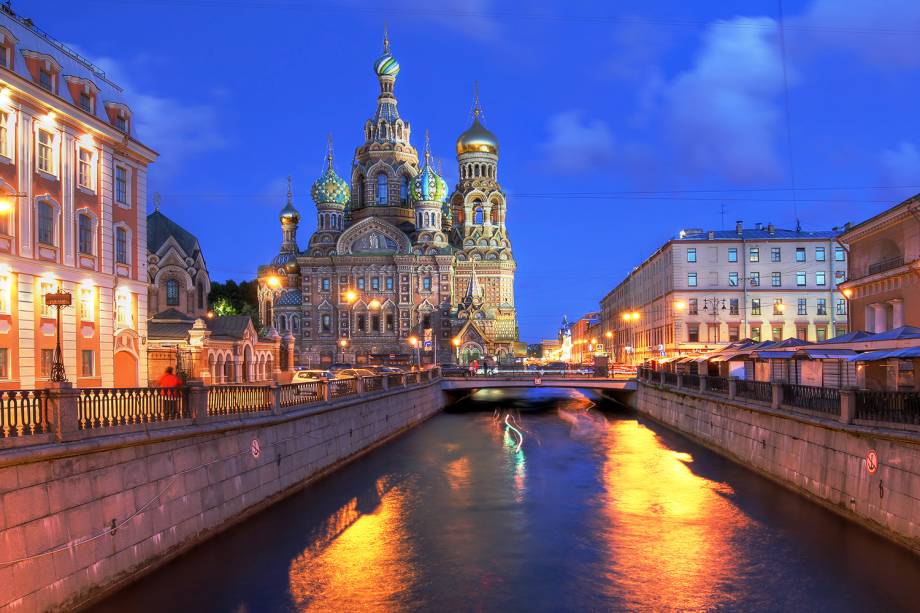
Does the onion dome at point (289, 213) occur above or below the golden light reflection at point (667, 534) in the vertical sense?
above

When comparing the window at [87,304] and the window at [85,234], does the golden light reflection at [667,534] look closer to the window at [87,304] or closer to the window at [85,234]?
Result: the window at [87,304]

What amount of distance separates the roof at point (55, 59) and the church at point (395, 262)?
192 ft

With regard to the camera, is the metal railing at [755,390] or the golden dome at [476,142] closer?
the metal railing at [755,390]

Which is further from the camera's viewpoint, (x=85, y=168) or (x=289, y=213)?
(x=289, y=213)

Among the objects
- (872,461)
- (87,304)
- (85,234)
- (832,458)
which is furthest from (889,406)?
(85,234)

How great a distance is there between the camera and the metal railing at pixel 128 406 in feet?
51.8

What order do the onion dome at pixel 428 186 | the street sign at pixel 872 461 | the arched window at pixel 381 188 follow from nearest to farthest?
the street sign at pixel 872 461 < the onion dome at pixel 428 186 < the arched window at pixel 381 188

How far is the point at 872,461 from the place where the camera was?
1967cm

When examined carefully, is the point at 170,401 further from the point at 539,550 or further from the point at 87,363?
the point at 87,363

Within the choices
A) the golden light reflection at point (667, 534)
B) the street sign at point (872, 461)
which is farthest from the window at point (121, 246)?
the street sign at point (872, 461)

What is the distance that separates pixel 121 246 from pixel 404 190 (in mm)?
79518

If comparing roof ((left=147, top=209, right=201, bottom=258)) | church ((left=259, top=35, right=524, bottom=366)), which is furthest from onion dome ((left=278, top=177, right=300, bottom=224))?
roof ((left=147, top=209, right=201, bottom=258))

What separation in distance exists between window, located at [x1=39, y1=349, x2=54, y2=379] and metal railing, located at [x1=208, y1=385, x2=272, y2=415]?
336 inches

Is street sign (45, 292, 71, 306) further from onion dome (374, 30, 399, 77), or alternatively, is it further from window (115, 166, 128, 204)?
onion dome (374, 30, 399, 77)
